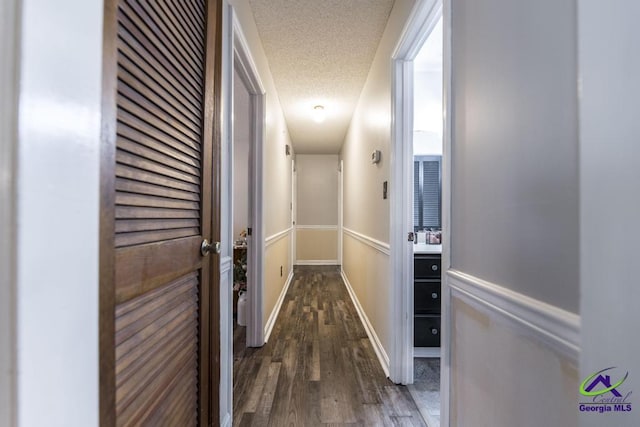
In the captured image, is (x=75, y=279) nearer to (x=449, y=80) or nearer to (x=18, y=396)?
(x=18, y=396)

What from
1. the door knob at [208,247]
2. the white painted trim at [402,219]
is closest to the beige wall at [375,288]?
the white painted trim at [402,219]

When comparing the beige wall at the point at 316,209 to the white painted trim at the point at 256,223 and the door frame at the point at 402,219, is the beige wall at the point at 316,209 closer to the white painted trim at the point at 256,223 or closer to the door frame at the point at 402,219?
the white painted trim at the point at 256,223

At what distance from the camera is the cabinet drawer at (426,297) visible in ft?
7.32

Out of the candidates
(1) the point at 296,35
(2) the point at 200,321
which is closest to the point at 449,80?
(2) the point at 200,321

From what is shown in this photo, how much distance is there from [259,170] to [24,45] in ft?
6.97

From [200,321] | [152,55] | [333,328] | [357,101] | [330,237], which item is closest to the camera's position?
[152,55]

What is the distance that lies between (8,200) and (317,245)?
20.1ft

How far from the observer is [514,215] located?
0.77 metres

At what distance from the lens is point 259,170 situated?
2.45 meters

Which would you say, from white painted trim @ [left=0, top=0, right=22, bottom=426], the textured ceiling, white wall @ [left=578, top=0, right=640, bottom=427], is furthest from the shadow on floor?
the textured ceiling

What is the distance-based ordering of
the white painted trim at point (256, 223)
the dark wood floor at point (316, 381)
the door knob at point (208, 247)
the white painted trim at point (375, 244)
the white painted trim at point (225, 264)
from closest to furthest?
the door knob at point (208, 247), the white painted trim at point (225, 264), the dark wood floor at point (316, 381), the white painted trim at point (375, 244), the white painted trim at point (256, 223)

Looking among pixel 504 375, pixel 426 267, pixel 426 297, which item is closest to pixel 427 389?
pixel 426 297

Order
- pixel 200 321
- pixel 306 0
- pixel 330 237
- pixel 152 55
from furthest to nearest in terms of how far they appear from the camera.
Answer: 1. pixel 330 237
2. pixel 306 0
3. pixel 200 321
4. pixel 152 55

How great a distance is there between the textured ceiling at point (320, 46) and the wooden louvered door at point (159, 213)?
96cm
